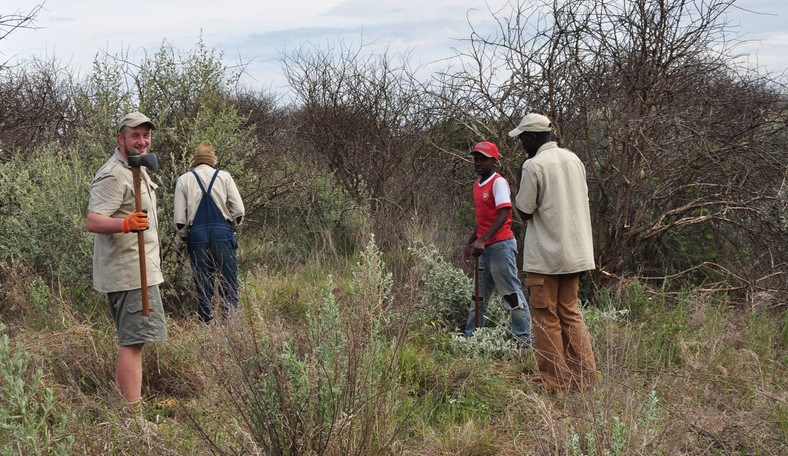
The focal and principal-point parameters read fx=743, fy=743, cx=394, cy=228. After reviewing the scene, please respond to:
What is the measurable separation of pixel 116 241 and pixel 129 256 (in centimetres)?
10

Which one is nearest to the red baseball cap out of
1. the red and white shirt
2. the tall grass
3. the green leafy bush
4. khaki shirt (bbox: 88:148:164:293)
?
the red and white shirt

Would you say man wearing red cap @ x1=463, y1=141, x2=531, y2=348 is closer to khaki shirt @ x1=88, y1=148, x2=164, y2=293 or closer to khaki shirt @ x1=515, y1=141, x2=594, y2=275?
khaki shirt @ x1=515, y1=141, x2=594, y2=275

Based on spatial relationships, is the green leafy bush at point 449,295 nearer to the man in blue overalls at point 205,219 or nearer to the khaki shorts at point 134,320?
the man in blue overalls at point 205,219

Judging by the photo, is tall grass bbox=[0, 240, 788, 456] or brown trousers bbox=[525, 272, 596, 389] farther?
brown trousers bbox=[525, 272, 596, 389]

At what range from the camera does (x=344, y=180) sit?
11.5 meters

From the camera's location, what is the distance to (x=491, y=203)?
5.55 m

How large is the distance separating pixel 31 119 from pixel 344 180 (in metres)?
4.61

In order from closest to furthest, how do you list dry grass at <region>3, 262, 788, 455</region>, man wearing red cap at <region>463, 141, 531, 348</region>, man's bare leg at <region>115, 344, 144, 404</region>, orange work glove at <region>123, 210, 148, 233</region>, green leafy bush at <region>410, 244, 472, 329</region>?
dry grass at <region>3, 262, 788, 455</region> < orange work glove at <region>123, 210, 148, 233</region> < man's bare leg at <region>115, 344, 144, 404</region> < man wearing red cap at <region>463, 141, 531, 348</region> < green leafy bush at <region>410, 244, 472, 329</region>

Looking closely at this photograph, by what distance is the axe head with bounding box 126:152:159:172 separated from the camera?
388 cm

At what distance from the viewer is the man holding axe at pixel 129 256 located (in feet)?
12.7

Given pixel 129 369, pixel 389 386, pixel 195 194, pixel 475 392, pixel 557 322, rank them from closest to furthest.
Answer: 1. pixel 389 386
2. pixel 129 369
3. pixel 475 392
4. pixel 557 322
5. pixel 195 194

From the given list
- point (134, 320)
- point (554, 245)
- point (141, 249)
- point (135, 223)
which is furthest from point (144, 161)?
point (554, 245)

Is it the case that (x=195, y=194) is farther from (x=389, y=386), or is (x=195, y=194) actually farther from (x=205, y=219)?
(x=389, y=386)

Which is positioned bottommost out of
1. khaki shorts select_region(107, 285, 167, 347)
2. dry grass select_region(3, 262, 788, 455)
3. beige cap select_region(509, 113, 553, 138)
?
dry grass select_region(3, 262, 788, 455)
